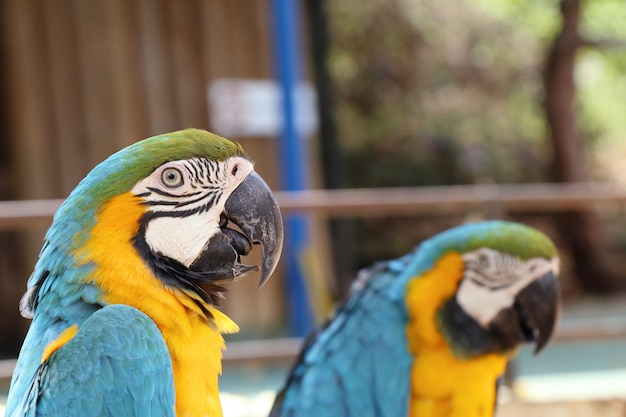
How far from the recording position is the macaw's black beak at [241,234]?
1.33 m

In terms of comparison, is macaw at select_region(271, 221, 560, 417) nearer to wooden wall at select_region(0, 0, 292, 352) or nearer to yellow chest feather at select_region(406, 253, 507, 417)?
yellow chest feather at select_region(406, 253, 507, 417)

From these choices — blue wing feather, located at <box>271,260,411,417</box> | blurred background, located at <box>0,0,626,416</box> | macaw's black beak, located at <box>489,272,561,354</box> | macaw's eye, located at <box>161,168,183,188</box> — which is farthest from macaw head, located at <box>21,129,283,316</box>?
blurred background, located at <box>0,0,626,416</box>

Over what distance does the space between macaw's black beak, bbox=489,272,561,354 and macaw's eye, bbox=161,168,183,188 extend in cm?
105

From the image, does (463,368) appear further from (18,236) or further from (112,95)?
(18,236)

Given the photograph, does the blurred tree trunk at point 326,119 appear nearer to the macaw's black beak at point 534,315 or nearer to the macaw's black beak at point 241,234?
the macaw's black beak at point 534,315

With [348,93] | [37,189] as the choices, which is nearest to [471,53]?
[348,93]

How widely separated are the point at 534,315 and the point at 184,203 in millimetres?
1102

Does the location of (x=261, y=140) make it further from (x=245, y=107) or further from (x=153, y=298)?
(x=153, y=298)

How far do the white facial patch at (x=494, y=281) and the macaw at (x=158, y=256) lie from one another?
0.82 m

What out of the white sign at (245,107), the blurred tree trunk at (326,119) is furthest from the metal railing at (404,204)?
the blurred tree trunk at (326,119)

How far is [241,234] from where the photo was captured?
136cm

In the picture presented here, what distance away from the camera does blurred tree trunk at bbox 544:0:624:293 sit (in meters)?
8.09

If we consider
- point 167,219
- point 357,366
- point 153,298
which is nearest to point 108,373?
point 153,298

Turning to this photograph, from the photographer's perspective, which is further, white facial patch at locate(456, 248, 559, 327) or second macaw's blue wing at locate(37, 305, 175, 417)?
white facial patch at locate(456, 248, 559, 327)
